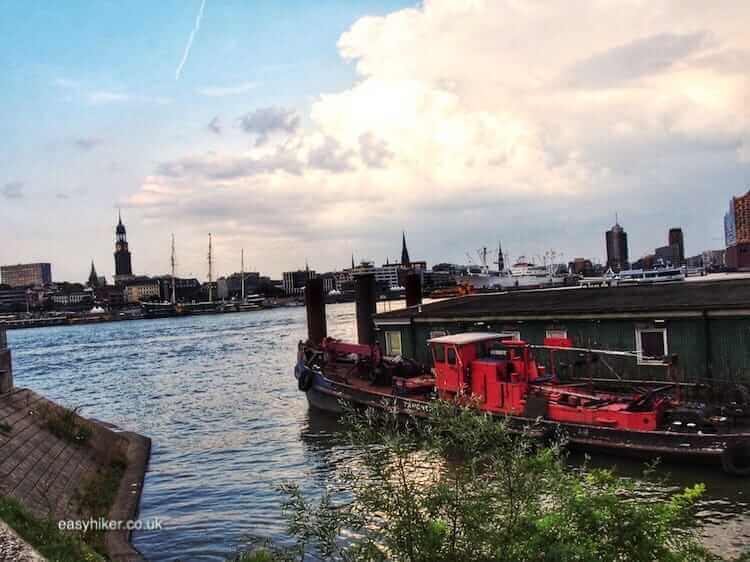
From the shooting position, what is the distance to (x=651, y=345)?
22.2 m

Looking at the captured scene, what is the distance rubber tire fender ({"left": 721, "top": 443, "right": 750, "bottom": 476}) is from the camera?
50.4 feet

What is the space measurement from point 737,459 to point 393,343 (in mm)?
17584

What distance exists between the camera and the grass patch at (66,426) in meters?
18.0

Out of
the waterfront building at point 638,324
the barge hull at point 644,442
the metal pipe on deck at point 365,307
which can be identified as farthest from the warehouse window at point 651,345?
the metal pipe on deck at point 365,307

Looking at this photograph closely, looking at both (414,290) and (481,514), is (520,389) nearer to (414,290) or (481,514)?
(481,514)

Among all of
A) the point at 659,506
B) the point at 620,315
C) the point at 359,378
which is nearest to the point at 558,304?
the point at 620,315

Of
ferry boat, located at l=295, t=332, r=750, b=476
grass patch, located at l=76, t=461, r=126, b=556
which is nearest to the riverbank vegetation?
ferry boat, located at l=295, t=332, r=750, b=476

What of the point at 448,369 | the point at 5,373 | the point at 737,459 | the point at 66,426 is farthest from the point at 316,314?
the point at 737,459

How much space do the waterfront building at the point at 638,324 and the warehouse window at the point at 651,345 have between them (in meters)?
0.03

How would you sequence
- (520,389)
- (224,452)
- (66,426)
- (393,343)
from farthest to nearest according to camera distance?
(393,343) → (224,452) → (520,389) → (66,426)

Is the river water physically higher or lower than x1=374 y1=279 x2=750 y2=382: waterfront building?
lower

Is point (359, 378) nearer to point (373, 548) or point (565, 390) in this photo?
point (565, 390)

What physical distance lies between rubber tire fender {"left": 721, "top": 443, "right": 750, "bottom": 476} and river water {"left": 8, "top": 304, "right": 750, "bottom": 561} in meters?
0.27

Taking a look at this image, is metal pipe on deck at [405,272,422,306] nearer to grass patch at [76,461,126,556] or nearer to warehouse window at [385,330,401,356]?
warehouse window at [385,330,401,356]
